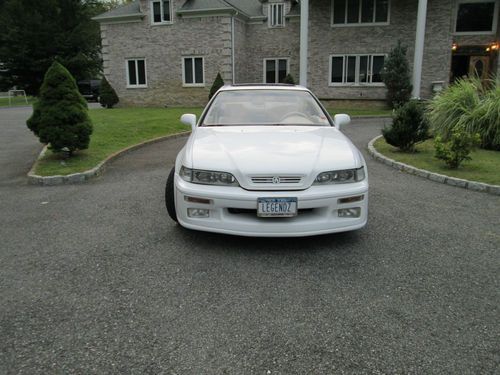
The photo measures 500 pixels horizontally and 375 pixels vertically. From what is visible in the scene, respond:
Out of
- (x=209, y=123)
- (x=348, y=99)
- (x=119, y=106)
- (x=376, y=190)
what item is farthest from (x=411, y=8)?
(x=209, y=123)

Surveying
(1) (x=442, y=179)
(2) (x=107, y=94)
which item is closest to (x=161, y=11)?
(2) (x=107, y=94)

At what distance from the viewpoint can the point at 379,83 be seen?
22.6 meters

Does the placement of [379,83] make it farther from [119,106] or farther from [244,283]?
[244,283]

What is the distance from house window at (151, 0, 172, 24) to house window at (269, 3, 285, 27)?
576 cm

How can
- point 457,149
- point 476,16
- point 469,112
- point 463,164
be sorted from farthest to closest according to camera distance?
point 476,16, point 469,112, point 463,164, point 457,149

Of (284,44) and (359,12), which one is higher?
(359,12)

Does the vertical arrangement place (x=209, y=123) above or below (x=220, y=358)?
above

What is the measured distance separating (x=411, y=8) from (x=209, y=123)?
20419mm

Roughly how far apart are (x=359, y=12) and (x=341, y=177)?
21.0 metres

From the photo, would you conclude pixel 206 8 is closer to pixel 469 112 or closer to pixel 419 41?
pixel 419 41

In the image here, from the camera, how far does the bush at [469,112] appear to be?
962 centimetres

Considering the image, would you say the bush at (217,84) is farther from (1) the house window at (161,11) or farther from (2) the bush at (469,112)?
(2) the bush at (469,112)

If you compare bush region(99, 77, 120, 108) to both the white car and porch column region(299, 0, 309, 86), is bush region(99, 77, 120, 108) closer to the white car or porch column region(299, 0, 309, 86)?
porch column region(299, 0, 309, 86)

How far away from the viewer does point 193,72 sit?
24.2m
